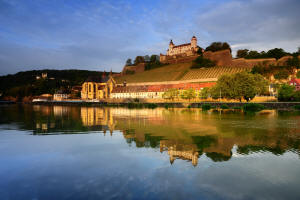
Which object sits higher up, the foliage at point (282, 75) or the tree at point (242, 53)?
the tree at point (242, 53)

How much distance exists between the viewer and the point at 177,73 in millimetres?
112312

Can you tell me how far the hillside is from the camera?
316ft

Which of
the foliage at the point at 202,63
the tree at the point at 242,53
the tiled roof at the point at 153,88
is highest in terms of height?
the tree at the point at 242,53

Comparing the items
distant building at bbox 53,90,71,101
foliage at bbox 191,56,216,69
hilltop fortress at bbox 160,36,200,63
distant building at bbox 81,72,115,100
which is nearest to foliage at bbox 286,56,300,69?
foliage at bbox 191,56,216,69

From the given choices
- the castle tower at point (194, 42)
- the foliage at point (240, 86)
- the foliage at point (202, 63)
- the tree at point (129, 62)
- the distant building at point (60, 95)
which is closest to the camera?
the foliage at point (240, 86)

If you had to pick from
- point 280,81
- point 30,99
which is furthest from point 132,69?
point 280,81

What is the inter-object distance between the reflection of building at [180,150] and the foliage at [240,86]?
40.8 metres

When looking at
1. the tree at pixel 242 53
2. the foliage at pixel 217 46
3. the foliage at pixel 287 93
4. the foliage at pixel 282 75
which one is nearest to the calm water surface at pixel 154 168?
the foliage at pixel 287 93

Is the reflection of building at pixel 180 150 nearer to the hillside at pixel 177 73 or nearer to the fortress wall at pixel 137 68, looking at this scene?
the hillside at pixel 177 73

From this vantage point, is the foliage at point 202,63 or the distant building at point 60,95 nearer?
the foliage at point 202,63

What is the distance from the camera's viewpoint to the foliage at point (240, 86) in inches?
2053

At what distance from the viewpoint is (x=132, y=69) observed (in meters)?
146

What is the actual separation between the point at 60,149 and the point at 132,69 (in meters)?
133

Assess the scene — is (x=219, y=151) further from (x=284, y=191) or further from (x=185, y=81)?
(x=185, y=81)
